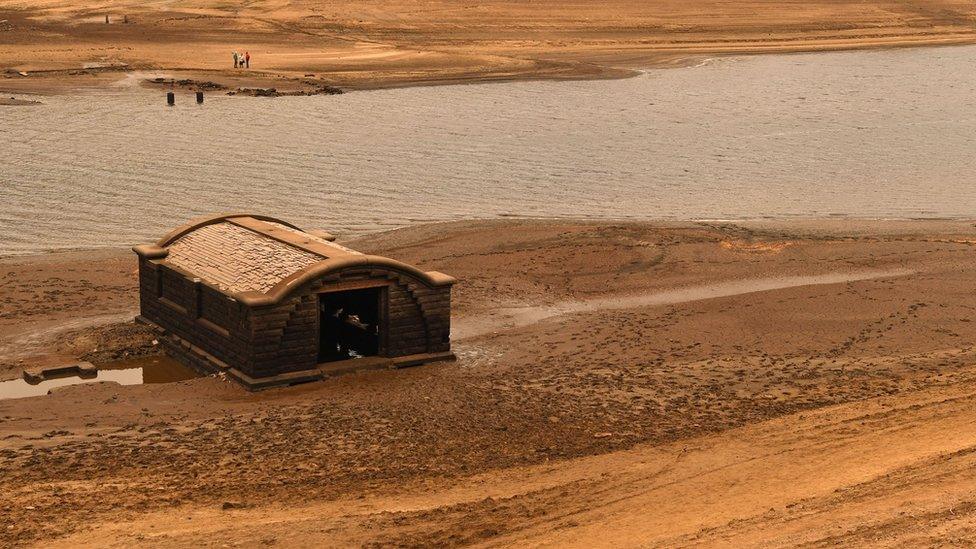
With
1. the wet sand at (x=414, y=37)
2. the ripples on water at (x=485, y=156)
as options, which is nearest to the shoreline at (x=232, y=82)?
the wet sand at (x=414, y=37)

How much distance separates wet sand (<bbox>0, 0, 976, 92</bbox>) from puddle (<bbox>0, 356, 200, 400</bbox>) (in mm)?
39583

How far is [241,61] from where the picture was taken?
71188 mm

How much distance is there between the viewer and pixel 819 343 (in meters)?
28.5

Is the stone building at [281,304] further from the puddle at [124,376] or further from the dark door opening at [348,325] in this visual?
the puddle at [124,376]

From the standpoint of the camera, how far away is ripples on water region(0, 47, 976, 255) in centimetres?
4306

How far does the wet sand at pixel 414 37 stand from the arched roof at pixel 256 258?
1504 inches

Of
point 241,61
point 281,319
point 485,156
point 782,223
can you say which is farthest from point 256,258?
point 241,61

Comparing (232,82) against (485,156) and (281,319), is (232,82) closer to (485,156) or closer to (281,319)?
(485,156)

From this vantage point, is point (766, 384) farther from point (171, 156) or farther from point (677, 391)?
point (171, 156)

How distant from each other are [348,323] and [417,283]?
71.2 inches

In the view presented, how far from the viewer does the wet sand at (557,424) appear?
734 inches

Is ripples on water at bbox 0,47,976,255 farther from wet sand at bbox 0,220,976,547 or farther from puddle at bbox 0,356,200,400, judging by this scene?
puddle at bbox 0,356,200,400

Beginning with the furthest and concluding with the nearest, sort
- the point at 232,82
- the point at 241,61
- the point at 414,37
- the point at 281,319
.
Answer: the point at 414,37 → the point at 241,61 → the point at 232,82 → the point at 281,319

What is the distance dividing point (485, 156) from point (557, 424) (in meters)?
30.9
